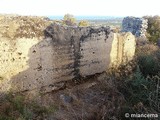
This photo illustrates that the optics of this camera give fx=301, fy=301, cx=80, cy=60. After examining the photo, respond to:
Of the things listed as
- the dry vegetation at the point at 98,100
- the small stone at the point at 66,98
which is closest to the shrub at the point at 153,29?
the dry vegetation at the point at 98,100

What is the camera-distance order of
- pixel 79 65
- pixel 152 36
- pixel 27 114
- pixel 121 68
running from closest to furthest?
pixel 27 114 < pixel 79 65 < pixel 121 68 < pixel 152 36

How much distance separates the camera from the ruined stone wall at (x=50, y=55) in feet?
24.2

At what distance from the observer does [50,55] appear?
8047mm

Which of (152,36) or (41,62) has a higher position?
(41,62)

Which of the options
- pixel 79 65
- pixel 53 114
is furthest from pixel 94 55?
pixel 53 114

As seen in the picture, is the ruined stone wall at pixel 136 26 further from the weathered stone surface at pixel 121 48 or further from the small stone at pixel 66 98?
the small stone at pixel 66 98

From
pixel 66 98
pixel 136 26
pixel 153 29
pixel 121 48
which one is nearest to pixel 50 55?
pixel 66 98

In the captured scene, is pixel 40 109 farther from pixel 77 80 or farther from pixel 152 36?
pixel 152 36

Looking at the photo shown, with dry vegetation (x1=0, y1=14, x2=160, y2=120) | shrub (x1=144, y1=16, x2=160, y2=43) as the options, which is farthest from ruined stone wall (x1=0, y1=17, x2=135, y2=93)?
shrub (x1=144, y1=16, x2=160, y2=43)

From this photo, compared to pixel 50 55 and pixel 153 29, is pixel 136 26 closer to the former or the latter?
Result: pixel 153 29

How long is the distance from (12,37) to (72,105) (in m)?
2.39

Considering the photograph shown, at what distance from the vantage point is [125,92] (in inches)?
313

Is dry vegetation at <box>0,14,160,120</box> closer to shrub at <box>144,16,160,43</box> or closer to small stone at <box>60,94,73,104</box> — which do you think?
small stone at <box>60,94,73,104</box>

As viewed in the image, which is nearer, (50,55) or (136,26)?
(50,55)
